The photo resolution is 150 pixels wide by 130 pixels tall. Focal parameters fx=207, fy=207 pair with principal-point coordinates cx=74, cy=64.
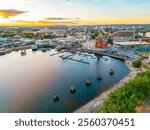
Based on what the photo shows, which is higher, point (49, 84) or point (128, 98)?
point (128, 98)

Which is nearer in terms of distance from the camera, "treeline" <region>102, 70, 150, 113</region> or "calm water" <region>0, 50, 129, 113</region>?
"treeline" <region>102, 70, 150, 113</region>

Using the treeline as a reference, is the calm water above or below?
below

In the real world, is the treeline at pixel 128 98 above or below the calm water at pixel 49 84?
above

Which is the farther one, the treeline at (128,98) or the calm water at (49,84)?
the calm water at (49,84)

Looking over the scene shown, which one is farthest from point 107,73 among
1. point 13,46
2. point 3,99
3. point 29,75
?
point 13,46
